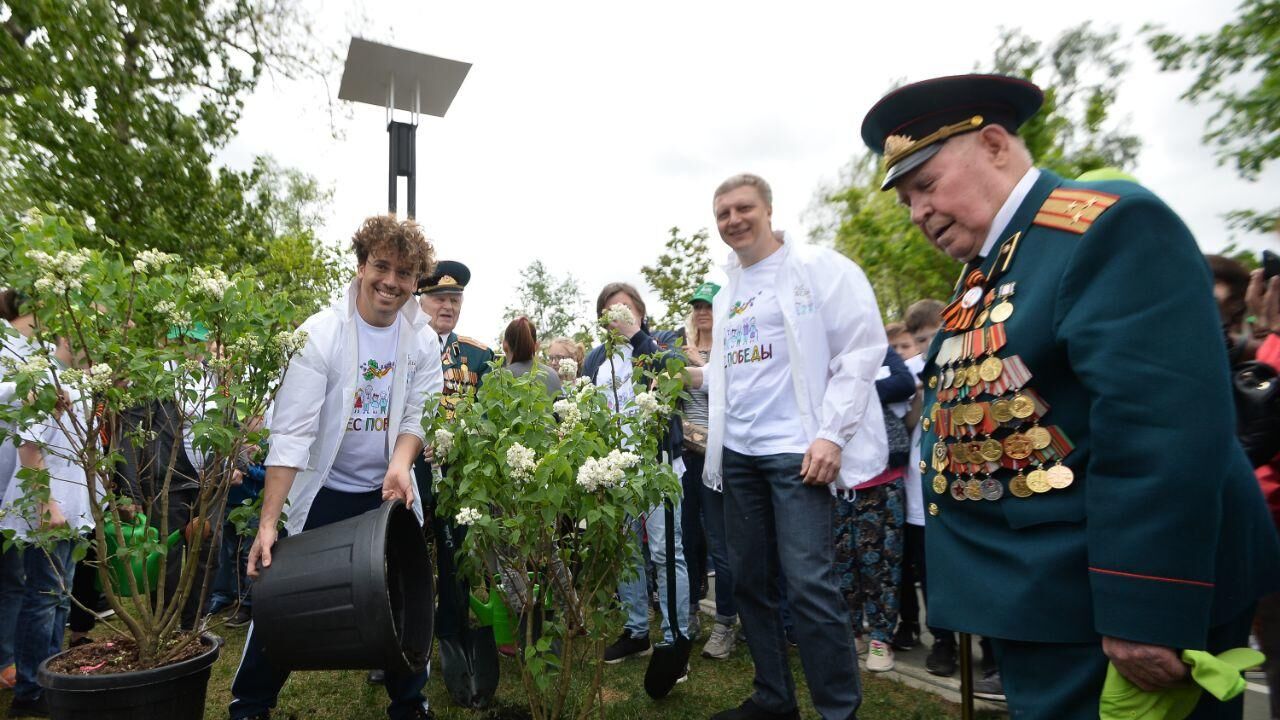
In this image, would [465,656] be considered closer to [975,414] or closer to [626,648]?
[626,648]

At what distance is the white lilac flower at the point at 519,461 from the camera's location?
89.0 inches

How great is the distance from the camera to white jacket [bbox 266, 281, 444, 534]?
2.70 meters

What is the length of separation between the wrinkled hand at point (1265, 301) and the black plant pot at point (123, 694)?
4158mm

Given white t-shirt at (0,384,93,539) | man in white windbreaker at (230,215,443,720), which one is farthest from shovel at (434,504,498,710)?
white t-shirt at (0,384,93,539)

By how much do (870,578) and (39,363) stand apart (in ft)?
13.3

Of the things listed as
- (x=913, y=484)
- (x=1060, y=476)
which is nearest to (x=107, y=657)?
(x=1060, y=476)

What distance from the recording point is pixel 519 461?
2270 millimetres

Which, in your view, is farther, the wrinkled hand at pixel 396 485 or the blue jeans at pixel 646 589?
the blue jeans at pixel 646 589

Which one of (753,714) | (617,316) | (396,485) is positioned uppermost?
(617,316)

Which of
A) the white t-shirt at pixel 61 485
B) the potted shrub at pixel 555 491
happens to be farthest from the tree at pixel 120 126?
the potted shrub at pixel 555 491

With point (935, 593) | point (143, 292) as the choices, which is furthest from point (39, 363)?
point (935, 593)

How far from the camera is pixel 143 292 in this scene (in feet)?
8.38

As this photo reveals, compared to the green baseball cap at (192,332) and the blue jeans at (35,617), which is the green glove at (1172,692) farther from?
the blue jeans at (35,617)

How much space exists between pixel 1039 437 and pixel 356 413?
2.54 metres
